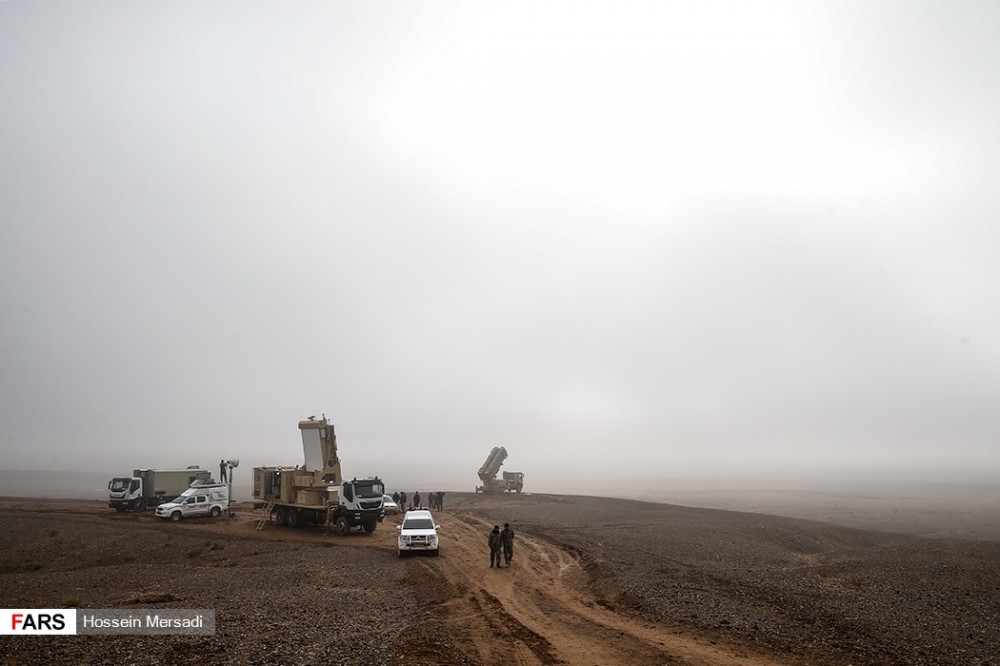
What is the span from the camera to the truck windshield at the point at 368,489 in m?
31.5

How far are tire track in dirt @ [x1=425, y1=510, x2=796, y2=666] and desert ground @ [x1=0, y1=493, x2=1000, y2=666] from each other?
7 cm

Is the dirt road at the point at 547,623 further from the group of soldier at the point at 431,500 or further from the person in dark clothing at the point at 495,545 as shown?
the group of soldier at the point at 431,500

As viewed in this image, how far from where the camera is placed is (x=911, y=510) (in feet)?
186

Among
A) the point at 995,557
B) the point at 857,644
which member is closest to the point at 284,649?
the point at 857,644

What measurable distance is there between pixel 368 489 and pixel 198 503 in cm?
1325

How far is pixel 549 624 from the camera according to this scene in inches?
566

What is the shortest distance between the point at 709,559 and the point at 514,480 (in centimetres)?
4273

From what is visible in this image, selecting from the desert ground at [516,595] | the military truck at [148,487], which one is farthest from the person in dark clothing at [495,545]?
the military truck at [148,487]

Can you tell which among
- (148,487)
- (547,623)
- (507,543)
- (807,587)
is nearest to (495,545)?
(507,543)

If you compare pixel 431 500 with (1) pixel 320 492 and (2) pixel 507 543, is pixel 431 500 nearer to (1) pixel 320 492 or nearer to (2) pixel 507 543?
(1) pixel 320 492

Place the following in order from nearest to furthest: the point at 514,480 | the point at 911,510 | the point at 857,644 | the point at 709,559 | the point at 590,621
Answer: the point at 857,644 → the point at 590,621 → the point at 709,559 → the point at 911,510 → the point at 514,480

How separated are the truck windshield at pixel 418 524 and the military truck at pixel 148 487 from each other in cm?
2435

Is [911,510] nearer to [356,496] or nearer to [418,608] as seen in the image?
[356,496]

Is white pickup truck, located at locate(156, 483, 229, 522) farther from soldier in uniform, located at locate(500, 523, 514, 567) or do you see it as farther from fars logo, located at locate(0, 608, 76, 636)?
fars logo, located at locate(0, 608, 76, 636)
